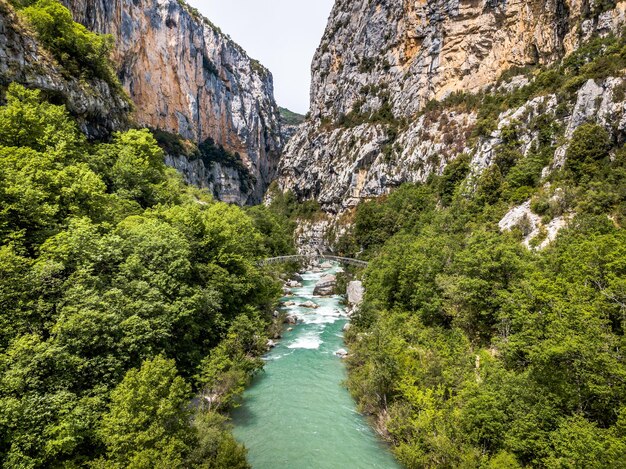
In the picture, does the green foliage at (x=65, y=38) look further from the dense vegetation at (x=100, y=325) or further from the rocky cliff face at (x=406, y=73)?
the rocky cliff face at (x=406, y=73)

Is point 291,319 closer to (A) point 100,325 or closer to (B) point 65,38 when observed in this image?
(A) point 100,325

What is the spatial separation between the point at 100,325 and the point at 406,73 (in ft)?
249

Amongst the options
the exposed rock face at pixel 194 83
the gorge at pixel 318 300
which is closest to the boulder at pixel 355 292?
the gorge at pixel 318 300

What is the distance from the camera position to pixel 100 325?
1124 cm

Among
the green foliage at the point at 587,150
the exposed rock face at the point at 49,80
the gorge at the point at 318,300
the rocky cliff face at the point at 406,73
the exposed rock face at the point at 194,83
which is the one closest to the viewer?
the gorge at the point at 318,300

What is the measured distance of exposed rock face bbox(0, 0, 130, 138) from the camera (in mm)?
20203

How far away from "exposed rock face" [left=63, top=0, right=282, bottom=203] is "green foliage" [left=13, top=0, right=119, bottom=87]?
36.6 m

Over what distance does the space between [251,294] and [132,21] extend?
8261cm

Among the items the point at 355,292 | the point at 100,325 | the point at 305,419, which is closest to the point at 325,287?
the point at 355,292

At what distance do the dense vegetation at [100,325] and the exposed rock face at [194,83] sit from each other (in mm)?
57143

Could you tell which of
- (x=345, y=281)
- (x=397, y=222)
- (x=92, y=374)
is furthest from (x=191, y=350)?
(x=397, y=222)

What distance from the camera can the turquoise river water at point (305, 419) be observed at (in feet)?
42.3

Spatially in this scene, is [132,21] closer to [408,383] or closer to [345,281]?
[345,281]

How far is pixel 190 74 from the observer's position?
92250 millimetres
